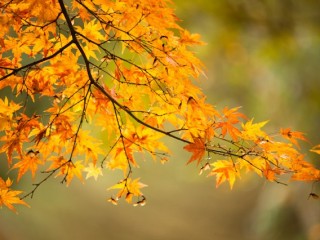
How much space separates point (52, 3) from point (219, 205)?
20.4 ft

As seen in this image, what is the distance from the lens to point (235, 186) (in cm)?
837

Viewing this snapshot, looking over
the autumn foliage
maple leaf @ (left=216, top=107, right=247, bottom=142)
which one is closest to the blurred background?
the autumn foliage

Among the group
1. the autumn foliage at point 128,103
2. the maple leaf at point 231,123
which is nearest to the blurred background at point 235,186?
the autumn foliage at point 128,103

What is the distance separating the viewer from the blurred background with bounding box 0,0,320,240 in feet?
16.1

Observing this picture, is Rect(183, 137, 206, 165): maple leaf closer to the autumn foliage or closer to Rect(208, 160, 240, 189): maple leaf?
the autumn foliage

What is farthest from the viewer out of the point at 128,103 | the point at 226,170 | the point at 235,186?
the point at 235,186

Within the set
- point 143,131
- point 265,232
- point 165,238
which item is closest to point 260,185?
point 265,232

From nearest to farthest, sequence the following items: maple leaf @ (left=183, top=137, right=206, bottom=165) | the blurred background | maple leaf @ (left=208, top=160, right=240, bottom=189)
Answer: maple leaf @ (left=183, top=137, right=206, bottom=165), maple leaf @ (left=208, top=160, right=240, bottom=189), the blurred background

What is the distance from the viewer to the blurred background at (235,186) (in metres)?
4.90

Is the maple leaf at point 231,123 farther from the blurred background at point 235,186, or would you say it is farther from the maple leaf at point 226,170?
the blurred background at point 235,186

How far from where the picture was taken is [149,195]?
762 cm

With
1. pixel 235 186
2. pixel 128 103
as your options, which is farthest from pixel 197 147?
pixel 235 186

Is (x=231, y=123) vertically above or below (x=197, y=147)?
above

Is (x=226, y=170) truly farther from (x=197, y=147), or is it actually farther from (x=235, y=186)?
(x=235, y=186)
